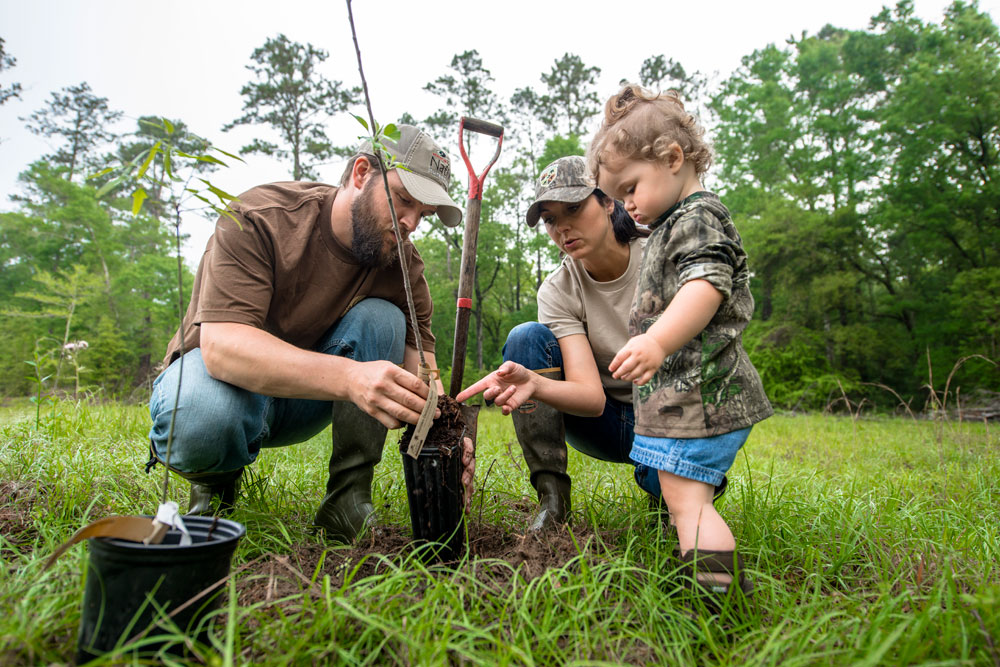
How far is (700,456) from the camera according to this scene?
1.47 metres

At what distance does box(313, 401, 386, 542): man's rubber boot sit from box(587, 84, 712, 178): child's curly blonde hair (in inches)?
51.9

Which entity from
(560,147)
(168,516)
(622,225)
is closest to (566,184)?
(622,225)

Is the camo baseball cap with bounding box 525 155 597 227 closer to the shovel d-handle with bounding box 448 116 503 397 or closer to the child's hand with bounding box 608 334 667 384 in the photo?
the shovel d-handle with bounding box 448 116 503 397

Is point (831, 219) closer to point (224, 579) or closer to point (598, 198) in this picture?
point (598, 198)

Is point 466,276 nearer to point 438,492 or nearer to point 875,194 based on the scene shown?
point 438,492

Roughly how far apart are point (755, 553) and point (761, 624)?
0.42 m

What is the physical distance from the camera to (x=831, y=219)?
17.9 metres

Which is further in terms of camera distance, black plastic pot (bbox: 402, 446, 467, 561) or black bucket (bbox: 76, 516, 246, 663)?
black plastic pot (bbox: 402, 446, 467, 561)

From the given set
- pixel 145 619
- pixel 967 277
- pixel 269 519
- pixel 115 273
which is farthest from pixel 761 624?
pixel 115 273

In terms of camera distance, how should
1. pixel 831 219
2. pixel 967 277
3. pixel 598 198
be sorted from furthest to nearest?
pixel 831 219 < pixel 967 277 < pixel 598 198

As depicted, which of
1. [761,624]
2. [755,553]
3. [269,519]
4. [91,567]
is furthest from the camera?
[269,519]

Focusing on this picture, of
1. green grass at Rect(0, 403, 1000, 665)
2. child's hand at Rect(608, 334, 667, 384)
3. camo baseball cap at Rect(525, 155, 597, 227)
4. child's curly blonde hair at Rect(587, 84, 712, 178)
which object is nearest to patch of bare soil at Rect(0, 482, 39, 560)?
green grass at Rect(0, 403, 1000, 665)

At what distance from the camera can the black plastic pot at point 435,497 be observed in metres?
1.48

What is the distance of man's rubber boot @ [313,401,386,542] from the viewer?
1.86m
